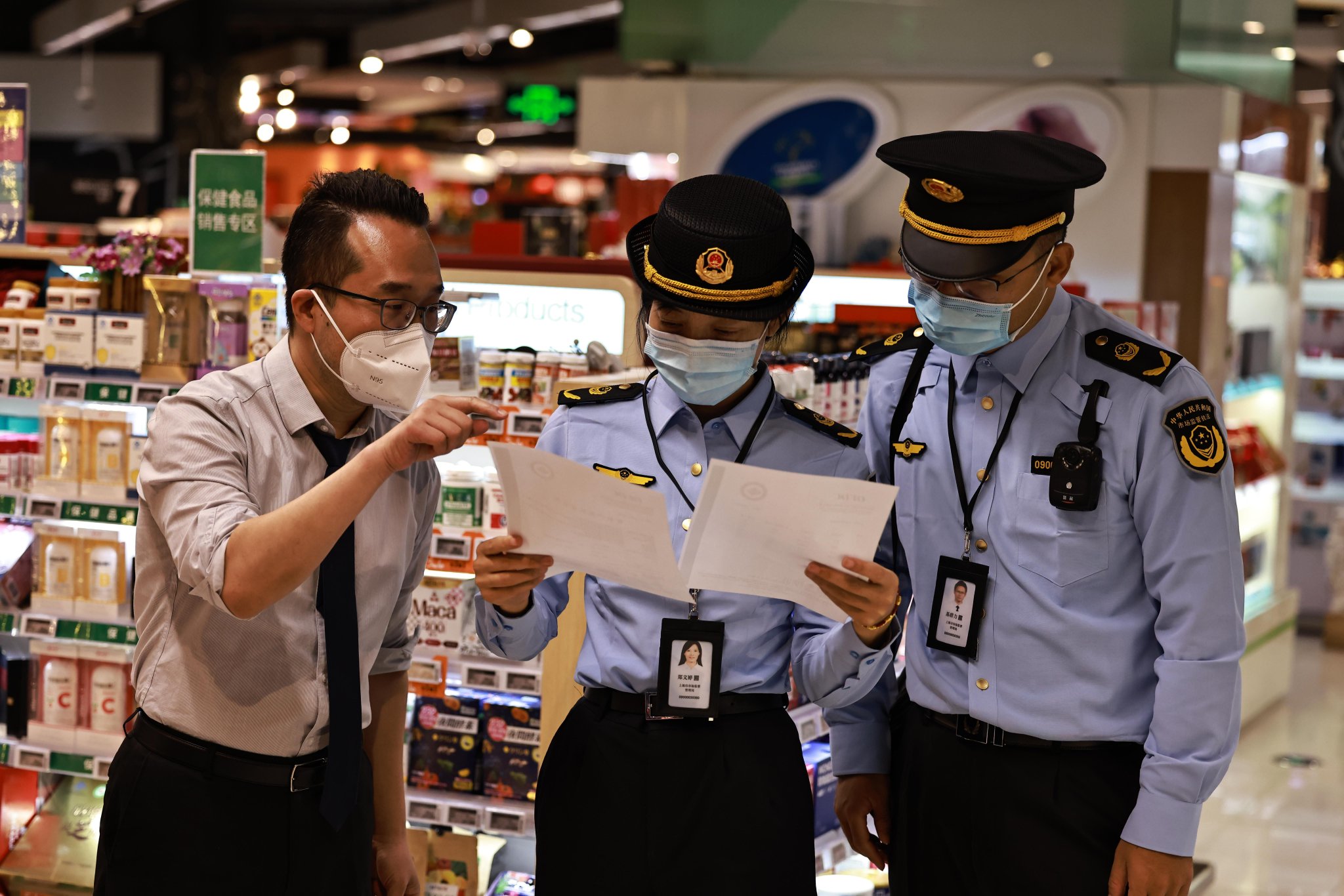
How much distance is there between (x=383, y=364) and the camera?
2213 mm

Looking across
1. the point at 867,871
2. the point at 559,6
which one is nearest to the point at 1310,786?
the point at 867,871

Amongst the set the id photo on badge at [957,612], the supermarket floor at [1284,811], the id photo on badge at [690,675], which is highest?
the id photo on badge at [957,612]

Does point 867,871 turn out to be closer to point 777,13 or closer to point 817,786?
point 817,786

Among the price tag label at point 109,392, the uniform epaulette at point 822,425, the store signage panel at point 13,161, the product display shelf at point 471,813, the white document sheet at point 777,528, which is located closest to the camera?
the white document sheet at point 777,528

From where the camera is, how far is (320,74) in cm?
1988

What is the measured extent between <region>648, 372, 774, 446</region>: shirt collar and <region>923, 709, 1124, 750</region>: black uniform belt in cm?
61

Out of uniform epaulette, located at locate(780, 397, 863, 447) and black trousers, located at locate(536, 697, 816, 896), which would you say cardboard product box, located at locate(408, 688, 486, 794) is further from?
uniform epaulette, located at locate(780, 397, 863, 447)

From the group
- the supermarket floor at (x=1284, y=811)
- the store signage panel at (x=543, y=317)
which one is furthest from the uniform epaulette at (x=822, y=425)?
the supermarket floor at (x=1284, y=811)

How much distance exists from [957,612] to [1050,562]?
18cm

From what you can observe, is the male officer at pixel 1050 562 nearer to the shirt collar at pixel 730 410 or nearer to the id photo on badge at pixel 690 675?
the shirt collar at pixel 730 410

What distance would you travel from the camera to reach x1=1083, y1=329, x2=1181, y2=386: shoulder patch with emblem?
2.29 meters

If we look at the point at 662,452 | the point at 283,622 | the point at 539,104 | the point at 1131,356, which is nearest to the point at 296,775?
the point at 283,622

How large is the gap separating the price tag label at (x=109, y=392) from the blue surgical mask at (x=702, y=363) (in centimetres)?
218

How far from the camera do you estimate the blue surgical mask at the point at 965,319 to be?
227 cm
